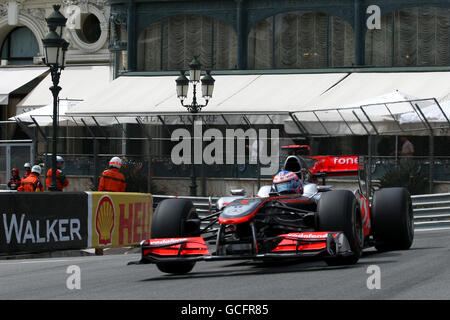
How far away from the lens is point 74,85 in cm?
3859

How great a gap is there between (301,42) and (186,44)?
4020 mm

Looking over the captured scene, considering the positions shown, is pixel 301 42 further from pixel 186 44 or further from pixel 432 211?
pixel 432 211

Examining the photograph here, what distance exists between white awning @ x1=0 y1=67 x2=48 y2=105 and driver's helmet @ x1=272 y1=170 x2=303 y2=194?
1088 inches

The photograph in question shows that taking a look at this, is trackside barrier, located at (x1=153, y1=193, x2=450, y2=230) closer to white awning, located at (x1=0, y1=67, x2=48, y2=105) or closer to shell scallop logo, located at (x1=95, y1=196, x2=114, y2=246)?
shell scallop logo, located at (x1=95, y1=196, x2=114, y2=246)

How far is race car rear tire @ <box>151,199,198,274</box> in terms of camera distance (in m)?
12.5

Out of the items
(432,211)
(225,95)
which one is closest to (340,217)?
(432,211)

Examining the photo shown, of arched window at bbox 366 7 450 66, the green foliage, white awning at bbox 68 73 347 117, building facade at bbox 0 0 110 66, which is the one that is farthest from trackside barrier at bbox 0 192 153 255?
building facade at bbox 0 0 110 66

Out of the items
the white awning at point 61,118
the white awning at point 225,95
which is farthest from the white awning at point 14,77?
the white awning at point 225,95

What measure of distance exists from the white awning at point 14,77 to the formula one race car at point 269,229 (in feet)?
89.9

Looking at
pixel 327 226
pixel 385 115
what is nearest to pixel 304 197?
pixel 327 226

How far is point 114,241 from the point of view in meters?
18.2

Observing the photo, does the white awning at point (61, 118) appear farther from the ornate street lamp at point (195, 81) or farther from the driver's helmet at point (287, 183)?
the driver's helmet at point (287, 183)

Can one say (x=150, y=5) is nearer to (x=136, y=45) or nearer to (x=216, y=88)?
(x=136, y=45)
